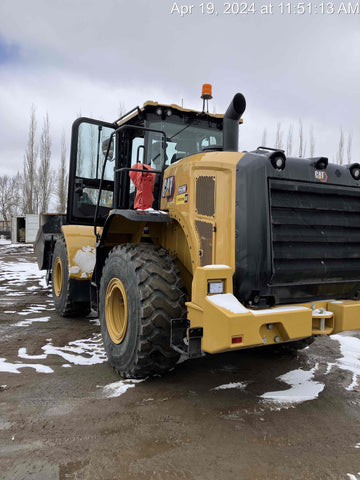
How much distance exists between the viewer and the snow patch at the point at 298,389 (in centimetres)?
319

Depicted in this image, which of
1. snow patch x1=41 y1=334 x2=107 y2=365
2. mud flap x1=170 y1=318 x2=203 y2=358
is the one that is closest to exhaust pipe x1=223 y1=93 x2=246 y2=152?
mud flap x1=170 y1=318 x2=203 y2=358

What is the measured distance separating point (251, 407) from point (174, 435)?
745mm

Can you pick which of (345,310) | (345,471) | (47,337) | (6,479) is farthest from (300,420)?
(47,337)

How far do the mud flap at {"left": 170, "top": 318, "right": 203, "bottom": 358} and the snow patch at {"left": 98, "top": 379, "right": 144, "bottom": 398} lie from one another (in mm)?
598

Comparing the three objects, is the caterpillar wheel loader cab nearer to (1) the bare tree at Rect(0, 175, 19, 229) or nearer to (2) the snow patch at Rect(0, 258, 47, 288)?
(2) the snow patch at Rect(0, 258, 47, 288)

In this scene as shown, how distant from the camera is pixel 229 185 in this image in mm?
3031

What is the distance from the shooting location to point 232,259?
9.75 ft

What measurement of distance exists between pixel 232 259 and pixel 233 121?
1.35 metres

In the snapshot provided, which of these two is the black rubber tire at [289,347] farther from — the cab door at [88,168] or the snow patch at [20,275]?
the snow patch at [20,275]

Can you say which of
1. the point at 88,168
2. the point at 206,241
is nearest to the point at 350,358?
the point at 206,241

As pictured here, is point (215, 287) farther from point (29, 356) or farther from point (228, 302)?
point (29, 356)

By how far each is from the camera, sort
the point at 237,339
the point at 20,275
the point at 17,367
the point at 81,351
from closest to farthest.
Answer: the point at 237,339
the point at 17,367
the point at 81,351
the point at 20,275

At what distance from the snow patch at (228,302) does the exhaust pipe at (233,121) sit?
143cm

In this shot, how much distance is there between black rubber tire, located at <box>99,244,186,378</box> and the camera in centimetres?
317
